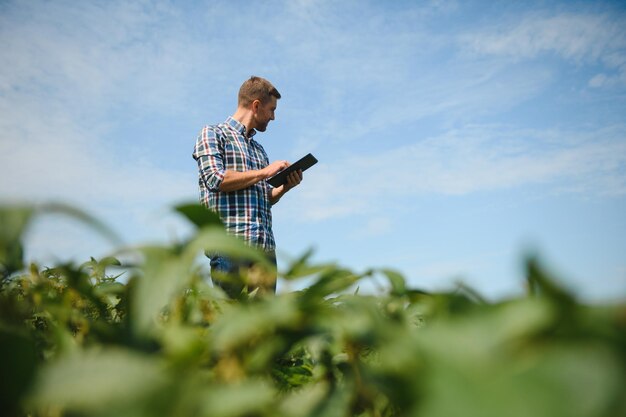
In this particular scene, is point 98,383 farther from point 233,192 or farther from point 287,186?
point 287,186

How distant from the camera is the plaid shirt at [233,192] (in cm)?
336

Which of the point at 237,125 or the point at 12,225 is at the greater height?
the point at 237,125

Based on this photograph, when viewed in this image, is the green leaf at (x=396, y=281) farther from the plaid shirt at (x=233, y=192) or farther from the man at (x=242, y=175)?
the plaid shirt at (x=233, y=192)

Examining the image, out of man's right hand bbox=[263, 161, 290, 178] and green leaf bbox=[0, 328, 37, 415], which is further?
man's right hand bbox=[263, 161, 290, 178]

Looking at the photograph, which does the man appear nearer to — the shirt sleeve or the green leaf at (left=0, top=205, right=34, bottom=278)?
the shirt sleeve

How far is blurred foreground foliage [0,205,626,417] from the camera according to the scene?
0.26 metres

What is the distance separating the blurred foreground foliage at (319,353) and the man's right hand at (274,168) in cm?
283

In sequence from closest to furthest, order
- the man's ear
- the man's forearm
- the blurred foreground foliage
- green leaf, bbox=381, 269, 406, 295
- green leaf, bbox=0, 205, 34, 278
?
the blurred foreground foliage
green leaf, bbox=0, 205, 34, 278
green leaf, bbox=381, 269, 406, 295
the man's forearm
the man's ear

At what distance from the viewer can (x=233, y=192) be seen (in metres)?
3.54

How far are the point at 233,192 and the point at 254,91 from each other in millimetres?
1123

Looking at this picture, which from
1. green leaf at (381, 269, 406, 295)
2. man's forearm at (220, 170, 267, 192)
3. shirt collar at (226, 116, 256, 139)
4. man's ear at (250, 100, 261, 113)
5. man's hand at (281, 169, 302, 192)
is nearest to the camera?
green leaf at (381, 269, 406, 295)

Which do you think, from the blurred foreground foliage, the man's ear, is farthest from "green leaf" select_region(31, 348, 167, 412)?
the man's ear

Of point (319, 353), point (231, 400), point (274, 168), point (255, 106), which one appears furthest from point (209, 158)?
point (231, 400)

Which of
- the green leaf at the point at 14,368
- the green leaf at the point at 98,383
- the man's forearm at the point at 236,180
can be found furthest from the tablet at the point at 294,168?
the green leaf at the point at 98,383
